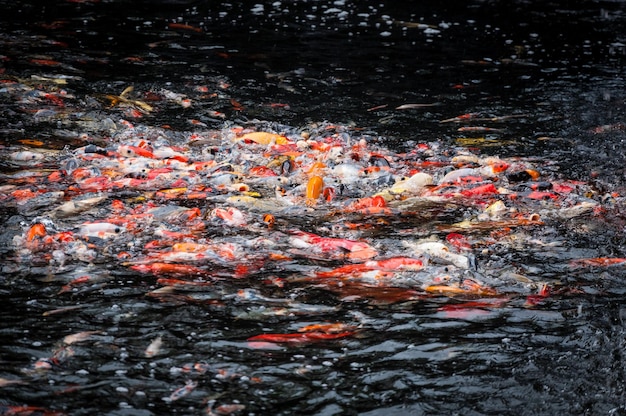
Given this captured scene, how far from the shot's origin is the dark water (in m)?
3.62

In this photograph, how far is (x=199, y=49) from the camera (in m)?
10.8

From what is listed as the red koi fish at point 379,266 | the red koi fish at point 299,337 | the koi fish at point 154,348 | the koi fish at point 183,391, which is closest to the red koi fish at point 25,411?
the koi fish at point 183,391

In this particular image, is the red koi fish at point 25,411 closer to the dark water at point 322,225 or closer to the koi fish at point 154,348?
the dark water at point 322,225

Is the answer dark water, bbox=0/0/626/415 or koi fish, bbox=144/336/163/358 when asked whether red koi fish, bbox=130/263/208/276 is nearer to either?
dark water, bbox=0/0/626/415

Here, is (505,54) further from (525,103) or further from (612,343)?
(612,343)

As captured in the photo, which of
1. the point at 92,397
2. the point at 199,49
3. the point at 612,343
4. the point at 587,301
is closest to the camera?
the point at 92,397

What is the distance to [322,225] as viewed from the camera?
18.3 ft

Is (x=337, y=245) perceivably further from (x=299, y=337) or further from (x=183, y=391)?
(x=183, y=391)

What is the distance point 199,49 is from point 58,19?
10.0 ft

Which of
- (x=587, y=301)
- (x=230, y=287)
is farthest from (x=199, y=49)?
(x=587, y=301)

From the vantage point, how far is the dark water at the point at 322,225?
362 centimetres

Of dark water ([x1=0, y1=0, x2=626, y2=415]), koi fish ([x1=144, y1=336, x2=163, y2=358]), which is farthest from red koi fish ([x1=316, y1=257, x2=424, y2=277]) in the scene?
koi fish ([x1=144, y1=336, x2=163, y2=358])

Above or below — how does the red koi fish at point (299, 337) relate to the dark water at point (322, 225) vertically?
below

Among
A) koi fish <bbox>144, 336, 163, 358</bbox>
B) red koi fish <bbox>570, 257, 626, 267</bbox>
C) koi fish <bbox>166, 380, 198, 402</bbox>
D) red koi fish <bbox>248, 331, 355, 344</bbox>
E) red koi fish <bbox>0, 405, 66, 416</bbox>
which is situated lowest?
red koi fish <bbox>248, 331, 355, 344</bbox>
